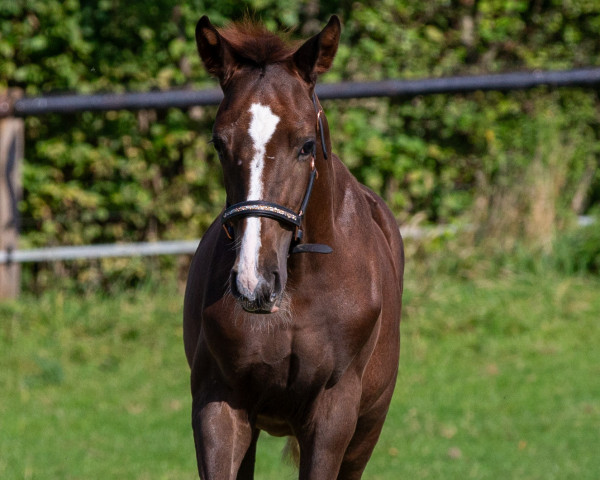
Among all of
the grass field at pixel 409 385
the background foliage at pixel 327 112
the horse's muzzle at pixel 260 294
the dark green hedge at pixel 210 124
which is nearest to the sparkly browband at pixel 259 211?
the horse's muzzle at pixel 260 294

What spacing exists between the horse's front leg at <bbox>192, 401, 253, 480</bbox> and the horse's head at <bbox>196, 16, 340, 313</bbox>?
564 millimetres

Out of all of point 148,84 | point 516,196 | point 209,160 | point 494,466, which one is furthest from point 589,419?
point 148,84

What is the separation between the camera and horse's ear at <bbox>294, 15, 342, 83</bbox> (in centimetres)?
342

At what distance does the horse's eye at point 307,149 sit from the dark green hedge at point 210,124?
5555 millimetres

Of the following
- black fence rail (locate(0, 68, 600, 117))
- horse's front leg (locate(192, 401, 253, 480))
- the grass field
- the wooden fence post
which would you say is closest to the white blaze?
horse's front leg (locate(192, 401, 253, 480))

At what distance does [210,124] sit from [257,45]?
5611 millimetres

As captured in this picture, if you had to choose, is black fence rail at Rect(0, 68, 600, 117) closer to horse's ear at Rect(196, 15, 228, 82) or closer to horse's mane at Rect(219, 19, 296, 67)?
horse's mane at Rect(219, 19, 296, 67)

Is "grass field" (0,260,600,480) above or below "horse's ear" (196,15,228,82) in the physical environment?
below

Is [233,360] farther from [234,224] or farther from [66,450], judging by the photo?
[66,450]

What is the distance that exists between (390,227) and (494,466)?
2.03 m

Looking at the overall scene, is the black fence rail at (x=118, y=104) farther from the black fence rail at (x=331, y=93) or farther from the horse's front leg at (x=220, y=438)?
the horse's front leg at (x=220, y=438)

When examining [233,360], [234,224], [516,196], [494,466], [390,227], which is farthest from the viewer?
[516,196]

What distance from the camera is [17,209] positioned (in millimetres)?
8172

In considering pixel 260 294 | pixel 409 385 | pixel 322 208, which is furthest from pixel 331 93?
pixel 260 294
